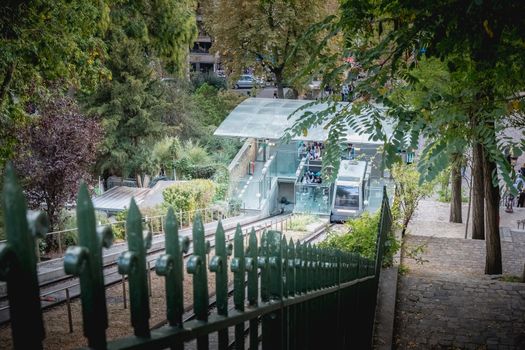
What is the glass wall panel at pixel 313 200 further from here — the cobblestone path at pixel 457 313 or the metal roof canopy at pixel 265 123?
the cobblestone path at pixel 457 313

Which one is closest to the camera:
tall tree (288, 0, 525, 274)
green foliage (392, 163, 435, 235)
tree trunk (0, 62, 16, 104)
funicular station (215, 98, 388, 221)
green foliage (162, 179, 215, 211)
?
tall tree (288, 0, 525, 274)

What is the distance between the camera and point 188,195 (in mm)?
22438

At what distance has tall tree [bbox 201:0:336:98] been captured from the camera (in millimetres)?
35125

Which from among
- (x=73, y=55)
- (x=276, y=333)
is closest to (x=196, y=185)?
(x=73, y=55)

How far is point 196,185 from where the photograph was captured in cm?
2344

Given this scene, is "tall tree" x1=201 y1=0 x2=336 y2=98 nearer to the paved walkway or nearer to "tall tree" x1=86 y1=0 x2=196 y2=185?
"tall tree" x1=86 y1=0 x2=196 y2=185

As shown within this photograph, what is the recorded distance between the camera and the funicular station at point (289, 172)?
1099 inches

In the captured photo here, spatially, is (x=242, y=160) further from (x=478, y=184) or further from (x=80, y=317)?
(x=80, y=317)

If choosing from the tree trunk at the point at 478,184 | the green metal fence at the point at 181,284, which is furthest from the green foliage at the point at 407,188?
the green metal fence at the point at 181,284

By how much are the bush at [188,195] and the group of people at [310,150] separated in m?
9.98

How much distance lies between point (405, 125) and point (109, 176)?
92.8 feet

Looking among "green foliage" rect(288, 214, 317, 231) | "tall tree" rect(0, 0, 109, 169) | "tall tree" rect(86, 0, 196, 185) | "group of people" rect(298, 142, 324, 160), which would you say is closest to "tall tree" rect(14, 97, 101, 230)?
"tall tree" rect(0, 0, 109, 169)

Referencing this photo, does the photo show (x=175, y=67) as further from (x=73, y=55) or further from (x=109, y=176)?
(x=73, y=55)

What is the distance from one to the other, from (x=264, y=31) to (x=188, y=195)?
1696 cm
